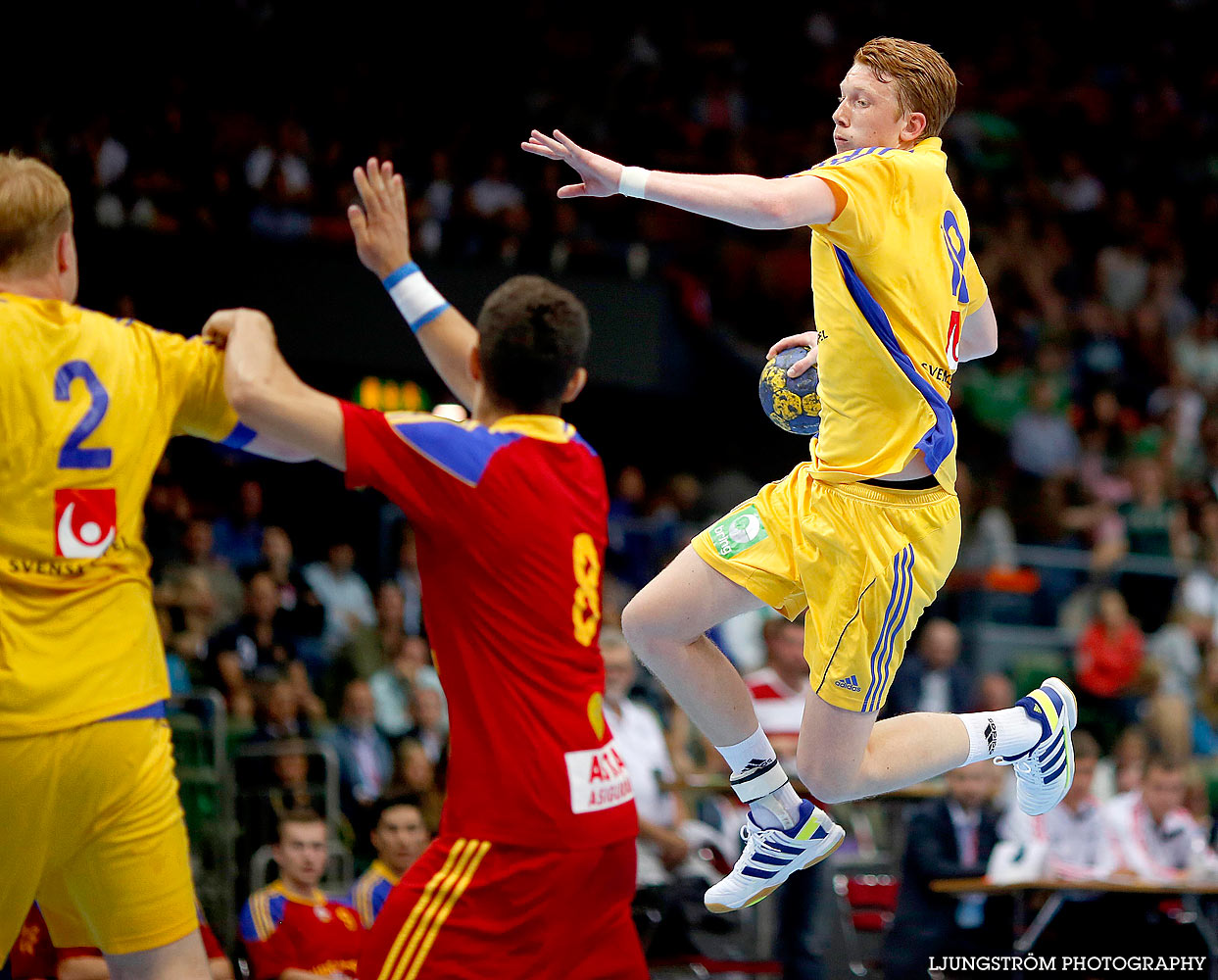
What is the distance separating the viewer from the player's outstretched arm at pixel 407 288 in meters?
4.88

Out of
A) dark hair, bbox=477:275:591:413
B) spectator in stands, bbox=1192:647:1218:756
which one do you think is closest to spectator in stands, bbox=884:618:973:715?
spectator in stands, bbox=1192:647:1218:756

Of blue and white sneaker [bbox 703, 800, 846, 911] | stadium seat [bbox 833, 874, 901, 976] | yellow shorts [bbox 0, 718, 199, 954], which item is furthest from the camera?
stadium seat [bbox 833, 874, 901, 976]

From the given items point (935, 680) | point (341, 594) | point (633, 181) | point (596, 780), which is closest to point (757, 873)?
point (596, 780)

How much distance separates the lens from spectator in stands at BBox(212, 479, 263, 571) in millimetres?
12961

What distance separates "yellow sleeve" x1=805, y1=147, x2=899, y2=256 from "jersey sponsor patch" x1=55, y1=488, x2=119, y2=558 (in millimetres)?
2261

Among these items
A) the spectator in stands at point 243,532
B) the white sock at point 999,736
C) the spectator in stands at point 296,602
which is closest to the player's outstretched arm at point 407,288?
the white sock at point 999,736

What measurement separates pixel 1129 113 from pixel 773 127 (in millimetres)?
5408

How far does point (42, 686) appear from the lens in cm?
436

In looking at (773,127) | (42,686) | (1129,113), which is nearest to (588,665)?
(42,686)

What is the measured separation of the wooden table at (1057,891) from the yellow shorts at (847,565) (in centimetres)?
367

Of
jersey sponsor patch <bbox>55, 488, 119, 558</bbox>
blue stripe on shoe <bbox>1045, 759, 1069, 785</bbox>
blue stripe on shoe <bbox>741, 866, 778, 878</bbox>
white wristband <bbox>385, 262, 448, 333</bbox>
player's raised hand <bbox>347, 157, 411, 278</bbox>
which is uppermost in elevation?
player's raised hand <bbox>347, 157, 411, 278</bbox>

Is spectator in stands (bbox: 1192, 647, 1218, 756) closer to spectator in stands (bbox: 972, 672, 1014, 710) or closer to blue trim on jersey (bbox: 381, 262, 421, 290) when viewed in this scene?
spectator in stands (bbox: 972, 672, 1014, 710)

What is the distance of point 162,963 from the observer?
176 inches

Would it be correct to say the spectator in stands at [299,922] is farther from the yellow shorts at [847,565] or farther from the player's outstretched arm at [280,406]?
the player's outstretched arm at [280,406]
